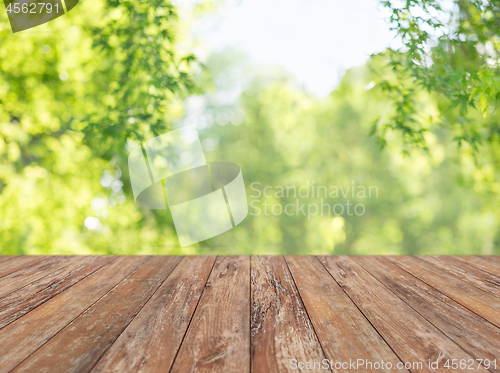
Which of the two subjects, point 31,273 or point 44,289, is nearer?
point 44,289

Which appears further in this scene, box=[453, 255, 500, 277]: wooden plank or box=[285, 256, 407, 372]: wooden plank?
box=[453, 255, 500, 277]: wooden plank

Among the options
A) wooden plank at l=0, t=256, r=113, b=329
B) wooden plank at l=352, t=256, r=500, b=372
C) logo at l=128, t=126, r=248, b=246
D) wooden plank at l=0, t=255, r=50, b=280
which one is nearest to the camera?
wooden plank at l=352, t=256, r=500, b=372

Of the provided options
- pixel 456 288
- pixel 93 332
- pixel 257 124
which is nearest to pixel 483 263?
pixel 456 288

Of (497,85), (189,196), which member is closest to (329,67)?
(497,85)

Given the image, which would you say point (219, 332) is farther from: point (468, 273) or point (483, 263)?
point (483, 263)

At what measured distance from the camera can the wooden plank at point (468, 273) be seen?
1.46 meters

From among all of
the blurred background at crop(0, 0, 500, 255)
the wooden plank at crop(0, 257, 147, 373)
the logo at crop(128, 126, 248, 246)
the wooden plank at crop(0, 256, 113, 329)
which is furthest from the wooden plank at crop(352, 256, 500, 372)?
the wooden plank at crop(0, 256, 113, 329)

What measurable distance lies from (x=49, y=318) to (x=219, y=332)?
0.56 m

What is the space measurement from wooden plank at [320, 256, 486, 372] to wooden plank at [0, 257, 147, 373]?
956 millimetres

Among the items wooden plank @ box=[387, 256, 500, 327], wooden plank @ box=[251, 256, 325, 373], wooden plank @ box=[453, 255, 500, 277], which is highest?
wooden plank @ box=[251, 256, 325, 373]

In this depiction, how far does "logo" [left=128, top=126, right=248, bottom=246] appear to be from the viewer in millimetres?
2270

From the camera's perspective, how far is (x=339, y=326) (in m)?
1.03

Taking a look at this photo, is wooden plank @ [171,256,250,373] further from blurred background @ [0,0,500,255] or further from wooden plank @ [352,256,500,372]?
blurred background @ [0,0,500,255]

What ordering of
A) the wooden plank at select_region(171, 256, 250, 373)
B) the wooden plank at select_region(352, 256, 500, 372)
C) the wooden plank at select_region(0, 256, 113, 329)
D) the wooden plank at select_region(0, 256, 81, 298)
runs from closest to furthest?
1. the wooden plank at select_region(171, 256, 250, 373)
2. the wooden plank at select_region(352, 256, 500, 372)
3. the wooden plank at select_region(0, 256, 113, 329)
4. the wooden plank at select_region(0, 256, 81, 298)
